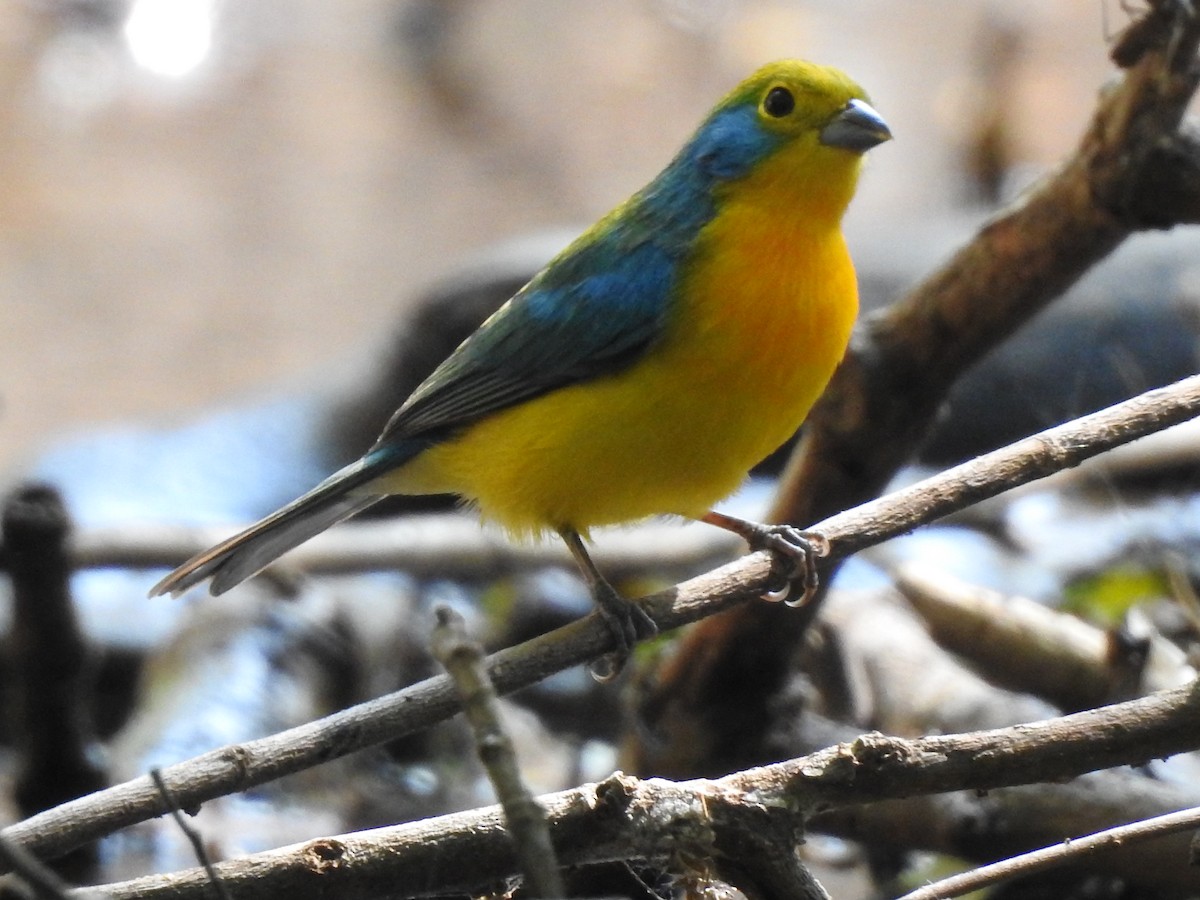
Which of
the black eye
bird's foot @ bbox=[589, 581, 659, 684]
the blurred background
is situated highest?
the blurred background

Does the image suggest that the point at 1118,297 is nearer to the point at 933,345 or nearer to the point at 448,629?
the point at 933,345

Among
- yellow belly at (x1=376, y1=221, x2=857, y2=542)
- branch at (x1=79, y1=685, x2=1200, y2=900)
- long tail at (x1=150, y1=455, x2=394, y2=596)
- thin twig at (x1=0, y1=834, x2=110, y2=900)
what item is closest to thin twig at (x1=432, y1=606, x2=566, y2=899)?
thin twig at (x1=0, y1=834, x2=110, y2=900)

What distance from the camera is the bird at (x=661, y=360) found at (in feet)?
11.9

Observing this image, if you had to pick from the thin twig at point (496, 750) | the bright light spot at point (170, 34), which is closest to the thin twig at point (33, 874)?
the thin twig at point (496, 750)

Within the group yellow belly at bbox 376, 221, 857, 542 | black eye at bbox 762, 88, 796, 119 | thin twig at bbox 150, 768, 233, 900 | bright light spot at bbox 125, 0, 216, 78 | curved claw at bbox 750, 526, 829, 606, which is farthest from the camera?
bright light spot at bbox 125, 0, 216, 78

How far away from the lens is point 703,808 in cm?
260

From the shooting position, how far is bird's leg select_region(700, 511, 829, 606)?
3.43 m

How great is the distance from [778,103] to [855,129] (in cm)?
24

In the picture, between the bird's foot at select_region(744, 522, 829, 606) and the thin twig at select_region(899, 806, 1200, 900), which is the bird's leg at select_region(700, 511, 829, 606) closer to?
the bird's foot at select_region(744, 522, 829, 606)

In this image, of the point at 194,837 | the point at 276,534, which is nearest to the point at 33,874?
the point at 194,837

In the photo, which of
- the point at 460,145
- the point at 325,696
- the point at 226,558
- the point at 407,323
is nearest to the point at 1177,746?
the point at 226,558

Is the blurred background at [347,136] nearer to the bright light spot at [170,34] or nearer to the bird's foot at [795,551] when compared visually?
the bright light spot at [170,34]

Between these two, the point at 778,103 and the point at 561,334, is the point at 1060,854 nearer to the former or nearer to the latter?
the point at 561,334

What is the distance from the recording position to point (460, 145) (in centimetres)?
1566
